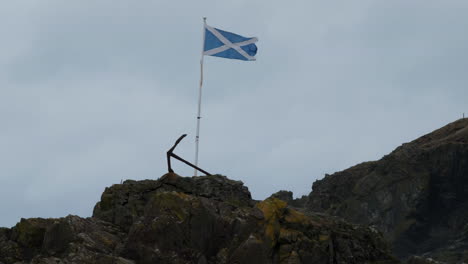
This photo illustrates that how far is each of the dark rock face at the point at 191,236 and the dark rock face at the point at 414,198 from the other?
96750 millimetres

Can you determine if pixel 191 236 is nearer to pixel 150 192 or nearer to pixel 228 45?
pixel 150 192

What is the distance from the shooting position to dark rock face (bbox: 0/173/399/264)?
37.7 meters

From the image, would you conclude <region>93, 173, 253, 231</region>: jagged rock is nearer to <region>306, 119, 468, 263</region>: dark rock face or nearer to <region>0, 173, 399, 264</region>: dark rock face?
<region>0, 173, 399, 264</region>: dark rock face

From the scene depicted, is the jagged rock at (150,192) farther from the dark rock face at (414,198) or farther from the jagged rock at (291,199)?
the dark rock face at (414,198)

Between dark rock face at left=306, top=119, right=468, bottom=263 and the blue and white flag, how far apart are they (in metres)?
84.6

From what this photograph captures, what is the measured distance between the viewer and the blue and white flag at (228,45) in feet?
177

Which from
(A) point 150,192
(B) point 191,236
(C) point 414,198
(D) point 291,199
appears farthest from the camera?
(D) point 291,199

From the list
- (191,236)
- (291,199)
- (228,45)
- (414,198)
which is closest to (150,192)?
(191,236)

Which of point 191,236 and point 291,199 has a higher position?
point 291,199

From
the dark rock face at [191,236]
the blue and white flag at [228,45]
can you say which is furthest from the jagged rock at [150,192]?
the blue and white flag at [228,45]

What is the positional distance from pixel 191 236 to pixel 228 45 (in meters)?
19.7

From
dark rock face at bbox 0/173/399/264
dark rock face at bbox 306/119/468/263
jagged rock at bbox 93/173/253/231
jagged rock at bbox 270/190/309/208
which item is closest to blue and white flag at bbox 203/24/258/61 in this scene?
jagged rock at bbox 93/173/253/231

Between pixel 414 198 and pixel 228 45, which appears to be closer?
pixel 228 45

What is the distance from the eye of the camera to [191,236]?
3806cm
